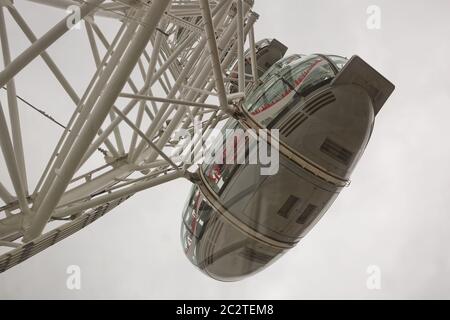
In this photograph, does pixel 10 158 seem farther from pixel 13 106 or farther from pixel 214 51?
pixel 214 51

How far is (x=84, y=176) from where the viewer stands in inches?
423

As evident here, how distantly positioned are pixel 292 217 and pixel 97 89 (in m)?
4.17

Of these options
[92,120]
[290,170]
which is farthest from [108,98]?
[290,170]

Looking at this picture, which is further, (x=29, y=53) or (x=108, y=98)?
(x=29, y=53)

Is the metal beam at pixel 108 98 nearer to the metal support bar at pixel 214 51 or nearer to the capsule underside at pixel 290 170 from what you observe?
the metal support bar at pixel 214 51

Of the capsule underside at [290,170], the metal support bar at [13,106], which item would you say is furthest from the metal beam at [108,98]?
the capsule underside at [290,170]

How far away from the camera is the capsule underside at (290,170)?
302 inches

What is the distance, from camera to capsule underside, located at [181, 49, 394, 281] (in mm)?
7672

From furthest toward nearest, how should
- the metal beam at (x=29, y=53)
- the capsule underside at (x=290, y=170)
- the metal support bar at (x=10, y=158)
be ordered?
the capsule underside at (x=290, y=170)
the metal support bar at (x=10, y=158)
the metal beam at (x=29, y=53)

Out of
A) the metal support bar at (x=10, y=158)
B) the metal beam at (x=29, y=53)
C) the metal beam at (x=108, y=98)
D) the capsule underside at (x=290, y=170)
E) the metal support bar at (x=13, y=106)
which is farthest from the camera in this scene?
the metal support bar at (x=13, y=106)

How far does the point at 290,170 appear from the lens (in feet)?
25.6

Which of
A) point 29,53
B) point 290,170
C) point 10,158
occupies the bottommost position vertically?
point 290,170

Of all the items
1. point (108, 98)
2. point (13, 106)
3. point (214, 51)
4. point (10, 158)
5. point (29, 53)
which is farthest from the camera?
point (13, 106)

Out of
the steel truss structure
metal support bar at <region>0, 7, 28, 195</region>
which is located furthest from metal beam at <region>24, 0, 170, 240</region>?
metal support bar at <region>0, 7, 28, 195</region>
